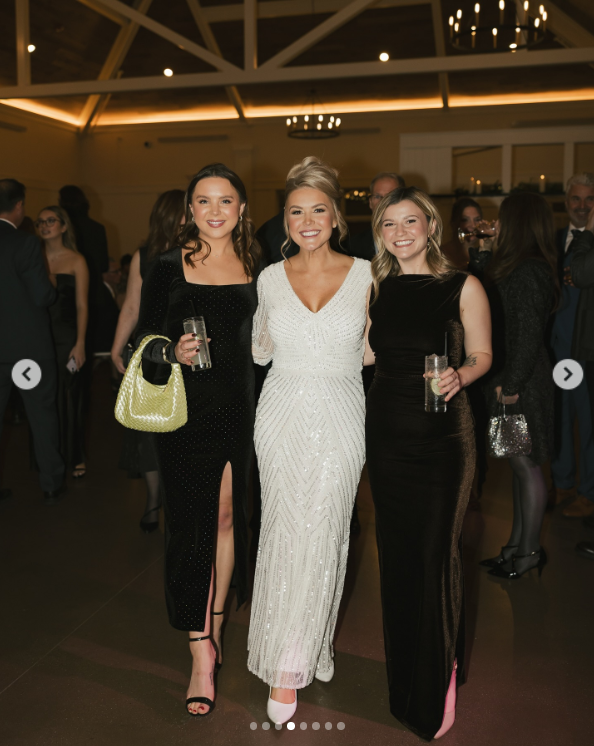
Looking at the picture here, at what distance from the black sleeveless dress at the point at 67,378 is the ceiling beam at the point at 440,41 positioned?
846 centimetres

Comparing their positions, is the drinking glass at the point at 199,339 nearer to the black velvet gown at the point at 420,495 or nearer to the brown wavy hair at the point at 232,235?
the brown wavy hair at the point at 232,235

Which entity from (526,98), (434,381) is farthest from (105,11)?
(434,381)

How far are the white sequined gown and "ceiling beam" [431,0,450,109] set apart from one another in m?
9.92

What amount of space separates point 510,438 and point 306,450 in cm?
126

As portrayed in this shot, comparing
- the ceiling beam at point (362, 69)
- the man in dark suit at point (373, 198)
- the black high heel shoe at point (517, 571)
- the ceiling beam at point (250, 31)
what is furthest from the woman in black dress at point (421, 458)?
the ceiling beam at point (250, 31)

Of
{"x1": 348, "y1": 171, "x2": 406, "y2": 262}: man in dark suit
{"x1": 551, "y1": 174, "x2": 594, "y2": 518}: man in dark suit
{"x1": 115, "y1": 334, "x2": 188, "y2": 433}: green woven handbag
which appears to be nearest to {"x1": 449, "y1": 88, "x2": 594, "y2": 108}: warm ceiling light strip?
{"x1": 551, "y1": 174, "x2": 594, "y2": 518}: man in dark suit

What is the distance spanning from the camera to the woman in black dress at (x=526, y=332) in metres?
3.06

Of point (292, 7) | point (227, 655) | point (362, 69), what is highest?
point (292, 7)

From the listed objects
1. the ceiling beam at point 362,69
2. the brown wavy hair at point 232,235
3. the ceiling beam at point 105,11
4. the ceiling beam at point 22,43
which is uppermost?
the ceiling beam at point 105,11

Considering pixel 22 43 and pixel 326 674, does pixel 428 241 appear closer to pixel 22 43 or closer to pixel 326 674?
pixel 326 674

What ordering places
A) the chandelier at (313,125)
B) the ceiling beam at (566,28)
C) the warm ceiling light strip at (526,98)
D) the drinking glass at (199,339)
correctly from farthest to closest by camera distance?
the warm ceiling light strip at (526,98), the chandelier at (313,125), the ceiling beam at (566,28), the drinking glass at (199,339)

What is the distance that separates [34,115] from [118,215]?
94.8 inches

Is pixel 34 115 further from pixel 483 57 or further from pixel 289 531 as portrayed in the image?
pixel 289 531

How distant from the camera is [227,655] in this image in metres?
2.61
